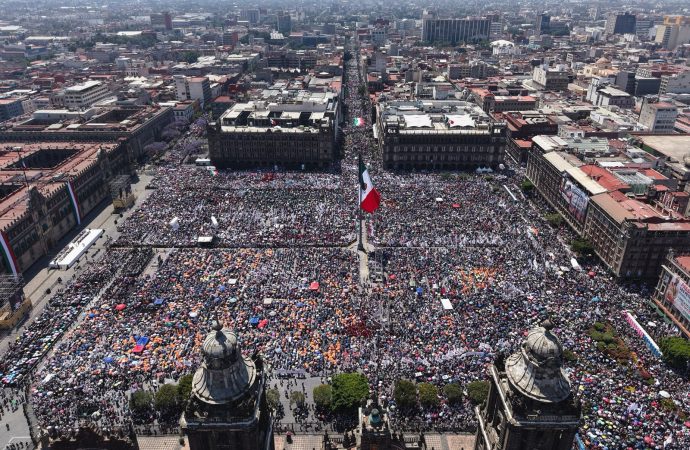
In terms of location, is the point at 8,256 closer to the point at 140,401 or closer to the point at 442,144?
the point at 140,401

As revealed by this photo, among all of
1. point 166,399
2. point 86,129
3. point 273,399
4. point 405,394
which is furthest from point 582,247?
point 86,129

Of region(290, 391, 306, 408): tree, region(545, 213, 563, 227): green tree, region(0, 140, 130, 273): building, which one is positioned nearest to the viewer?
region(290, 391, 306, 408): tree

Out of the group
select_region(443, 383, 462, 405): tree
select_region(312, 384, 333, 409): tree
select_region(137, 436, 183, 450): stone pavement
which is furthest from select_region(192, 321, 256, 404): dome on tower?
A: select_region(443, 383, 462, 405): tree

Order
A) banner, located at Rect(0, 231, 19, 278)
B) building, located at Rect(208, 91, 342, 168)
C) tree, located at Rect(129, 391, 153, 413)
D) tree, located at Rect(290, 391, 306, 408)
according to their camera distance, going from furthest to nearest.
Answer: building, located at Rect(208, 91, 342, 168), banner, located at Rect(0, 231, 19, 278), tree, located at Rect(290, 391, 306, 408), tree, located at Rect(129, 391, 153, 413)

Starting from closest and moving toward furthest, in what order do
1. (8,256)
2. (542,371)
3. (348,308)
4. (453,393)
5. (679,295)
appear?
(542,371), (453,393), (679,295), (348,308), (8,256)

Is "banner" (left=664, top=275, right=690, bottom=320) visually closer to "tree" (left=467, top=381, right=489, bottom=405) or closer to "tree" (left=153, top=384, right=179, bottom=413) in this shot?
"tree" (left=467, top=381, right=489, bottom=405)

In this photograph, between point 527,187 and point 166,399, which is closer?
point 166,399

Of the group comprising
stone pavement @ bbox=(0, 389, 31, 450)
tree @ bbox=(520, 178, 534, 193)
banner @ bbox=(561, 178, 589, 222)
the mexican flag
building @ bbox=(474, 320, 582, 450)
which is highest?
building @ bbox=(474, 320, 582, 450)

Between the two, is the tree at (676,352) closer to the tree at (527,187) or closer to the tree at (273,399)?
the tree at (273,399)
